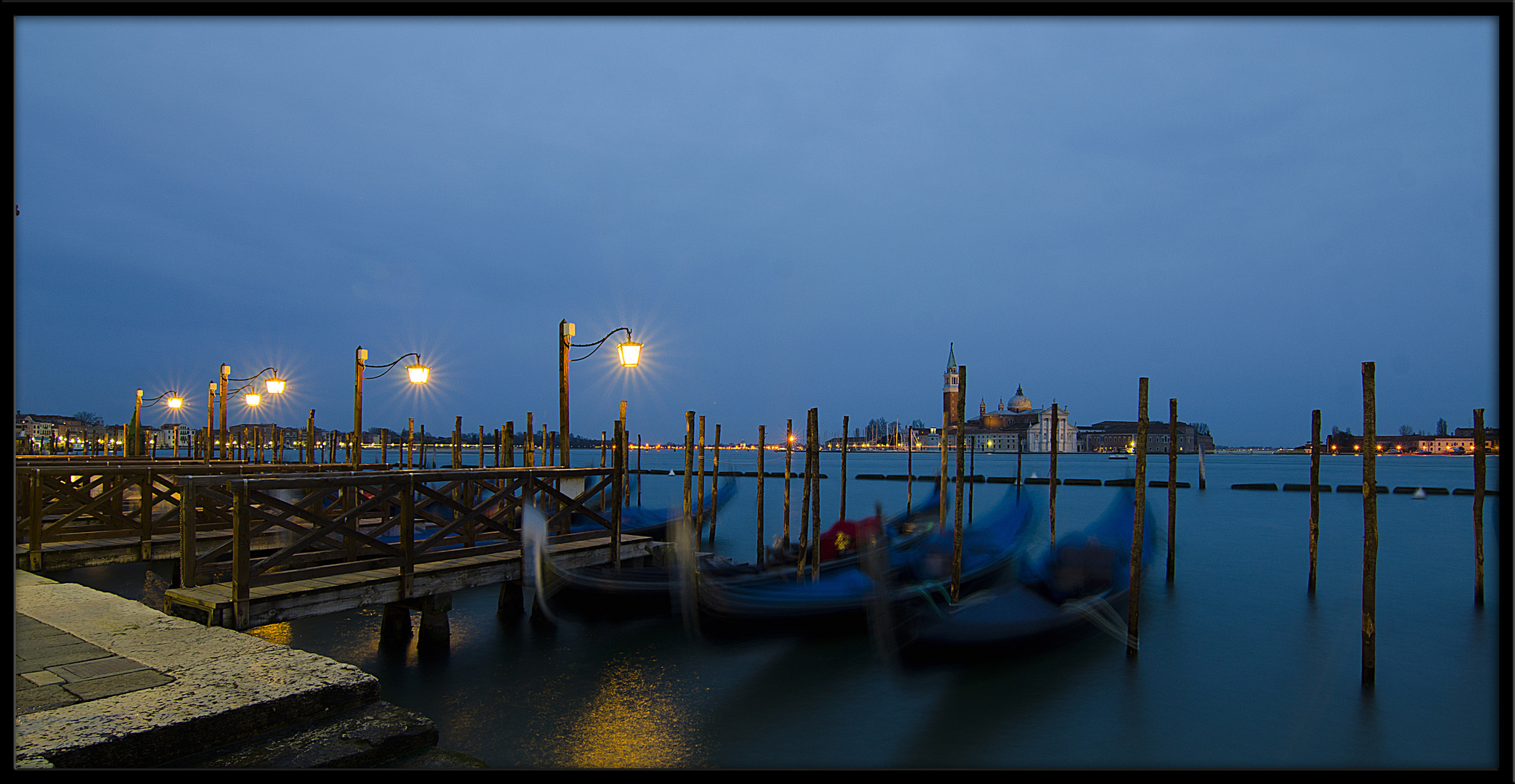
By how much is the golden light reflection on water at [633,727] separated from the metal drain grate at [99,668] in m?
2.58

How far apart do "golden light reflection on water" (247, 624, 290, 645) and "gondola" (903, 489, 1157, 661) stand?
6.34m

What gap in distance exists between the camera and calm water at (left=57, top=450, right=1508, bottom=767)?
17.9 feet

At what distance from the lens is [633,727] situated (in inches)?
220

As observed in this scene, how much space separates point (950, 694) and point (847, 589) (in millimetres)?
1505

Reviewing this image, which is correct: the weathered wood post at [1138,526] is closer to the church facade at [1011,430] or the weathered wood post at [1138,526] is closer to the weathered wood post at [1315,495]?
the weathered wood post at [1315,495]

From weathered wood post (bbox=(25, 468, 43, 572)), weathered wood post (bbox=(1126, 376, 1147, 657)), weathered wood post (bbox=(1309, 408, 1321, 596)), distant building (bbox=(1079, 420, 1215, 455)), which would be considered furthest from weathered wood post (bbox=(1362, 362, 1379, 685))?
distant building (bbox=(1079, 420, 1215, 455))

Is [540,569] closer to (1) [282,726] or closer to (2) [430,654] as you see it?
(2) [430,654]

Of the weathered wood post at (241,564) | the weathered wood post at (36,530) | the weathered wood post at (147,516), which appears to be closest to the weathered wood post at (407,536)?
the weathered wood post at (241,564)

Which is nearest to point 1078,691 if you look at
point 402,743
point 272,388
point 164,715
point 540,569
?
point 540,569

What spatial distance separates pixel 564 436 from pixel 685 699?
337 cm

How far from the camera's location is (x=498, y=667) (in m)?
6.94

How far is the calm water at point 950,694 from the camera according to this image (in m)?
5.47

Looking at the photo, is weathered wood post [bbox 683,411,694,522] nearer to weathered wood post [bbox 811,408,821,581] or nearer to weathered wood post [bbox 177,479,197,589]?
weathered wood post [bbox 811,408,821,581]
